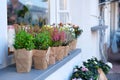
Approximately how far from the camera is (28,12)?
3.37 metres

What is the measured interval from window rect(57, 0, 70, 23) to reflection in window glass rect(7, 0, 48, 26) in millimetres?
398

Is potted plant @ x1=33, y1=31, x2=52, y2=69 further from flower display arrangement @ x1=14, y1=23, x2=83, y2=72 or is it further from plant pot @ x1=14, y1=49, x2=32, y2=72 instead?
plant pot @ x1=14, y1=49, x2=32, y2=72

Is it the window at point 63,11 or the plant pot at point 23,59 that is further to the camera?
the window at point 63,11

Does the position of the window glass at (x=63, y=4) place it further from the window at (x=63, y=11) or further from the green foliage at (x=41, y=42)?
the green foliage at (x=41, y=42)

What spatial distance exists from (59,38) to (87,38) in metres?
2.69

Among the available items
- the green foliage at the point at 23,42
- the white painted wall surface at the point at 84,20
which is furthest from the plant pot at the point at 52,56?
the white painted wall surface at the point at 84,20

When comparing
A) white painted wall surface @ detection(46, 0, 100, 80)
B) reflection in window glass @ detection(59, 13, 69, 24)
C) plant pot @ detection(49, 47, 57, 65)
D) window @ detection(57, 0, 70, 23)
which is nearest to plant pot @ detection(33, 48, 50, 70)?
plant pot @ detection(49, 47, 57, 65)

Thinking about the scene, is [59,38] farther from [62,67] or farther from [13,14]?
[13,14]

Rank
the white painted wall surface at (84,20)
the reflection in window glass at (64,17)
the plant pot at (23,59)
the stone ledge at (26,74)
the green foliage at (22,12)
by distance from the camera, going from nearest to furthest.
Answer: the stone ledge at (26,74)
the plant pot at (23,59)
the green foliage at (22,12)
the reflection in window glass at (64,17)
the white painted wall surface at (84,20)

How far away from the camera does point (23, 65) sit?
2225 millimetres

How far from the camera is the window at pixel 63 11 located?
4.48 metres

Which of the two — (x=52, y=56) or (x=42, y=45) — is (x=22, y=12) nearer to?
(x=52, y=56)

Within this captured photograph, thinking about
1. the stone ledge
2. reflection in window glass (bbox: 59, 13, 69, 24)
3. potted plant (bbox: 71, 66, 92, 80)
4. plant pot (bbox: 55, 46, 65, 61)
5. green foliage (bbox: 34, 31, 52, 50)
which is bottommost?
potted plant (bbox: 71, 66, 92, 80)

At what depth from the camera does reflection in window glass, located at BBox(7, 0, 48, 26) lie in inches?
114
